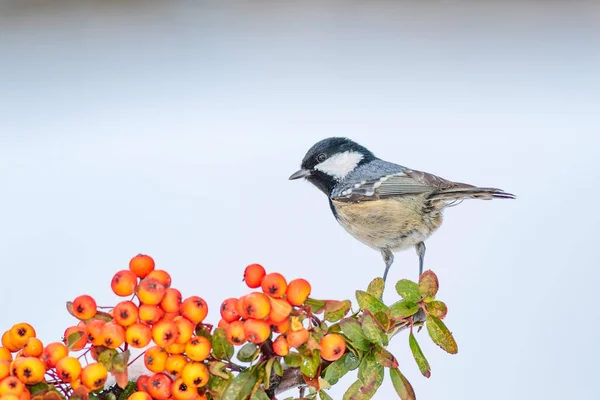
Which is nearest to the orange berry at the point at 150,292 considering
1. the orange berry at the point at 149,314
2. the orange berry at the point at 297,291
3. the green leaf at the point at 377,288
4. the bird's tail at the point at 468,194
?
the orange berry at the point at 149,314

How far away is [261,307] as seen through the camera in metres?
0.62

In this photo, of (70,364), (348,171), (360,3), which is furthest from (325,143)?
(360,3)

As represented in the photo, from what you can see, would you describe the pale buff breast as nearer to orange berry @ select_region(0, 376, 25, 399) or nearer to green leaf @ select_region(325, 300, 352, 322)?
green leaf @ select_region(325, 300, 352, 322)

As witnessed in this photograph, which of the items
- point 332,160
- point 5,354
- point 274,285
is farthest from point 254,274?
point 332,160

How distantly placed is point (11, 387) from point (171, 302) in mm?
141

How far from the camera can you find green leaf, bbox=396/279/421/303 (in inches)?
29.0

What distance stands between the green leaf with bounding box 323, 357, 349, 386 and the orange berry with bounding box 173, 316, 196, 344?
0.14 m

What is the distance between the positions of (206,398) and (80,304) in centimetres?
14

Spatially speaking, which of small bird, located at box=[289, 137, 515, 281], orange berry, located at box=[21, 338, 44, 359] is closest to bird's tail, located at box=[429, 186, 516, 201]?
small bird, located at box=[289, 137, 515, 281]

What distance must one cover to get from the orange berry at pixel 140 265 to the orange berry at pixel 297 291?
12cm

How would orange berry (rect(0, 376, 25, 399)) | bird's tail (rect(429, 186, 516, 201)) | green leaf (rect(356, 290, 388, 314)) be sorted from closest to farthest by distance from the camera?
orange berry (rect(0, 376, 25, 399)) → green leaf (rect(356, 290, 388, 314)) → bird's tail (rect(429, 186, 516, 201))

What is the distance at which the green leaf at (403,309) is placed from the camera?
2.38 ft

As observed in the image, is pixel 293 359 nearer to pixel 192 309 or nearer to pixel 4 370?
pixel 192 309

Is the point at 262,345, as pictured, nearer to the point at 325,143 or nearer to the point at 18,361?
the point at 18,361
